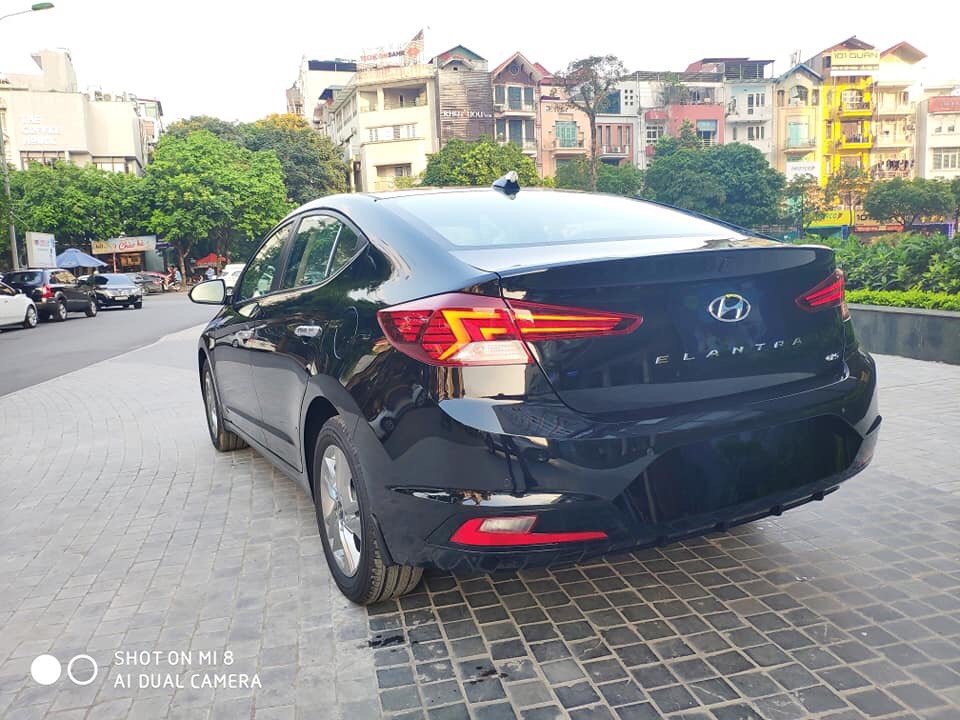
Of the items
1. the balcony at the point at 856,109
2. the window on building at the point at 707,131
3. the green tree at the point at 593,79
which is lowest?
the window on building at the point at 707,131

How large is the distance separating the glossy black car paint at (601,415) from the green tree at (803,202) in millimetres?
69005

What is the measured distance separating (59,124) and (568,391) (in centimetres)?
6699

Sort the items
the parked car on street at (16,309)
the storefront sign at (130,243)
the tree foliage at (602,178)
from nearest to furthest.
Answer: the parked car on street at (16,309) < the storefront sign at (130,243) < the tree foliage at (602,178)

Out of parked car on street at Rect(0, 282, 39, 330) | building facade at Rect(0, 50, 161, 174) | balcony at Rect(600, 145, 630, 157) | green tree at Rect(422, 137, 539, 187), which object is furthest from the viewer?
balcony at Rect(600, 145, 630, 157)

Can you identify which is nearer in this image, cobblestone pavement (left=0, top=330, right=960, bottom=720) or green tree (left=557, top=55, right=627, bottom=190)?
cobblestone pavement (left=0, top=330, right=960, bottom=720)

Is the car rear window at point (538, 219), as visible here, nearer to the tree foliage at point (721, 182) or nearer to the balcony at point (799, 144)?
the tree foliage at point (721, 182)

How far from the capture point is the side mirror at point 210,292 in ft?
17.4

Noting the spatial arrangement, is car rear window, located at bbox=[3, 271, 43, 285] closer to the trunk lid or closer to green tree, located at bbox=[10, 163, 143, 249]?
the trunk lid

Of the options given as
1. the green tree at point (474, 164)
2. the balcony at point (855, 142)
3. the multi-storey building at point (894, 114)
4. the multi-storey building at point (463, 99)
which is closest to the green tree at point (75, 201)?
the green tree at point (474, 164)

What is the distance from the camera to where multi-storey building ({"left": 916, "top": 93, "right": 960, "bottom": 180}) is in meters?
80.9

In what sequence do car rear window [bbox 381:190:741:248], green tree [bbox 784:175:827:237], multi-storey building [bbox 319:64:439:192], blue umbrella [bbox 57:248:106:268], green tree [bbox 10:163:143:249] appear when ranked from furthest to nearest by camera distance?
1. green tree [bbox 784:175:827:237]
2. multi-storey building [bbox 319:64:439:192]
3. green tree [bbox 10:163:143:249]
4. blue umbrella [bbox 57:248:106:268]
5. car rear window [bbox 381:190:741:248]

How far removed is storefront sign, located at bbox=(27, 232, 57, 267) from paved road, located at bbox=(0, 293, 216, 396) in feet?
35.5

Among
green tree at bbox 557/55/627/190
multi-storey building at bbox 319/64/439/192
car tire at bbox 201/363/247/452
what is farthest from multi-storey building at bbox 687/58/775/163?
car tire at bbox 201/363/247/452

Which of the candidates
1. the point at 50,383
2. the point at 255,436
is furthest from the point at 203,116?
the point at 255,436
